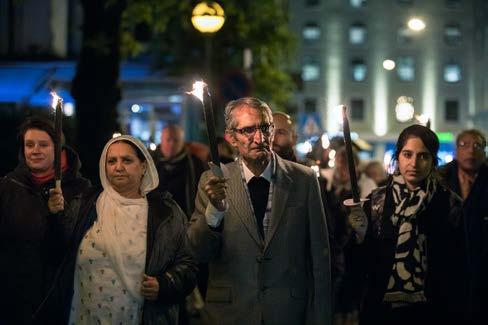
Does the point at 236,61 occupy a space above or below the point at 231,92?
above

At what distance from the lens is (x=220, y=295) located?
623 centimetres

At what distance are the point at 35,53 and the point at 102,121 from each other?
13258 millimetres

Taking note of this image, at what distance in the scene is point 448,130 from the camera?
265 feet

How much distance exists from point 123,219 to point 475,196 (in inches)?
191

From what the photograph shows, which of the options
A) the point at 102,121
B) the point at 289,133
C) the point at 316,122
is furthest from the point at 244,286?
the point at 316,122

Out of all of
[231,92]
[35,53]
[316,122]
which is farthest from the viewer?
[35,53]

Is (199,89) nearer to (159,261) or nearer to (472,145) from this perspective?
(159,261)

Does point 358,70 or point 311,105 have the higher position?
point 358,70

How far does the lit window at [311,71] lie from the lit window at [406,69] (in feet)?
19.0

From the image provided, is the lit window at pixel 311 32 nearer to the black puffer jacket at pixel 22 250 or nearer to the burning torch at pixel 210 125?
the black puffer jacket at pixel 22 250

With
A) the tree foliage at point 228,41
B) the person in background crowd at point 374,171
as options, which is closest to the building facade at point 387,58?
the tree foliage at point 228,41

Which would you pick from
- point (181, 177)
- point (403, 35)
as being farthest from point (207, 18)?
point (403, 35)

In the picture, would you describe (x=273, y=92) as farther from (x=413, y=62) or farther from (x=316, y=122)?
(x=413, y=62)

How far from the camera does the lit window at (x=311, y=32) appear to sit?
81000mm
